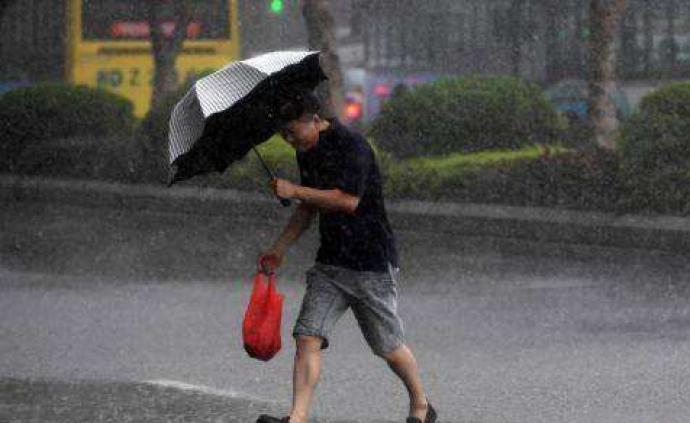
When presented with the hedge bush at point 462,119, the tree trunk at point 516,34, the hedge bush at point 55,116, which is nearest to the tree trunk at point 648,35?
the tree trunk at point 516,34

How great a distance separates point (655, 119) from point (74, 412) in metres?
10.1

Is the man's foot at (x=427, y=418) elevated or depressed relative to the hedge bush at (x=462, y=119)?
elevated

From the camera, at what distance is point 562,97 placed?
→ 31.5 m

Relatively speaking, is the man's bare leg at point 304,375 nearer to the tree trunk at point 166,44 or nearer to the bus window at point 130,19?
the tree trunk at point 166,44

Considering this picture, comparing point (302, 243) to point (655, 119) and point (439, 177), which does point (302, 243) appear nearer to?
point (439, 177)

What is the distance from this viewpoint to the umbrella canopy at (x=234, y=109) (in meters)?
7.22

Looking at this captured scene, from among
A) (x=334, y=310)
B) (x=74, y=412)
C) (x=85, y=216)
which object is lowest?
(x=85, y=216)

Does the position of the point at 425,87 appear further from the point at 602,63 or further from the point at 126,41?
the point at 126,41

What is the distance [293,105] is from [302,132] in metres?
0.12

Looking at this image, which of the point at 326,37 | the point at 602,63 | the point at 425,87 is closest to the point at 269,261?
the point at 602,63

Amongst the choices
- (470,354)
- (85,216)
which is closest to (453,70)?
(85,216)

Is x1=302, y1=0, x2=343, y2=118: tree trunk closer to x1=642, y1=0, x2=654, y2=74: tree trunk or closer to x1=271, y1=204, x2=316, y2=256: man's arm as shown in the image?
x1=642, y1=0, x2=654, y2=74: tree trunk

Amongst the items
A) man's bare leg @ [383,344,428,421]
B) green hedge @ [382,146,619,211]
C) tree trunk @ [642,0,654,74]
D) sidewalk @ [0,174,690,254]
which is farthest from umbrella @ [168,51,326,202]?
tree trunk @ [642,0,654,74]

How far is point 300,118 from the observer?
7344mm
